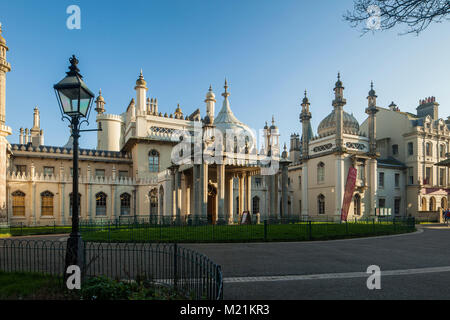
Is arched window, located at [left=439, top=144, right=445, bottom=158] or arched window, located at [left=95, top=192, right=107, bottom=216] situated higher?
arched window, located at [left=439, top=144, right=445, bottom=158]

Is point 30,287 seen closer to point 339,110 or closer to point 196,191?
point 196,191

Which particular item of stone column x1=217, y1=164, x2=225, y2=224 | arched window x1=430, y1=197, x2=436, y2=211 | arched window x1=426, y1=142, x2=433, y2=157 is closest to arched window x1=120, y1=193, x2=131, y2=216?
stone column x1=217, y1=164, x2=225, y2=224

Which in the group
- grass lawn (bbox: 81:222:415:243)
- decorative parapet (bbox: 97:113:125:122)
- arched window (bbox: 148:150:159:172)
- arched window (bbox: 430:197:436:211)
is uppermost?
decorative parapet (bbox: 97:113:125:122)

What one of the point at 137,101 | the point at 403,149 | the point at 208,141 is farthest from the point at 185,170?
the point at 403,149

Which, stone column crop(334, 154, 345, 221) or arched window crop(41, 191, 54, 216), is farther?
stone column crop(334, 154, 345, 221)

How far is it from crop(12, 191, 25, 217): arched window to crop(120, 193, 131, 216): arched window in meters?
9.34

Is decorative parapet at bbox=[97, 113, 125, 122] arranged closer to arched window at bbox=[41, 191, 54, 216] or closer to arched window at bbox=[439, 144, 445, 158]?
arched window at bbox=[41, 191, 54, 216]

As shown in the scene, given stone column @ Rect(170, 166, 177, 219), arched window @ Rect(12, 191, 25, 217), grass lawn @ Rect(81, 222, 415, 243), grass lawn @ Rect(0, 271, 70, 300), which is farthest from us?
arched window @ Rect(12, 191, 25, 217)

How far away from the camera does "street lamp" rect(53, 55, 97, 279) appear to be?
682cm

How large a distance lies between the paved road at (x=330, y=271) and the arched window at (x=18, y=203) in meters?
26.6

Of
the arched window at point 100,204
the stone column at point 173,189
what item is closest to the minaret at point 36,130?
the arched window at point 100,204

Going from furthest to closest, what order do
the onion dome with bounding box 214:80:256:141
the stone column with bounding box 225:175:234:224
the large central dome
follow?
the large central dome < the onion dome with bounding box 214:80:256:141 < the stone column with bounding box 225:175:234:224

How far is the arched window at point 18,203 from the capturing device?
A: 3181 centimetres
